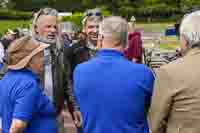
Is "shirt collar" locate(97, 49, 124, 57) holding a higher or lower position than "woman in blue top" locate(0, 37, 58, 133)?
higher

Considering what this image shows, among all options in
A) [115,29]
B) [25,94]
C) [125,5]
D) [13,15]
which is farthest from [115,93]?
[125,5]

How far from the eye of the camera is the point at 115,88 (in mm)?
4207

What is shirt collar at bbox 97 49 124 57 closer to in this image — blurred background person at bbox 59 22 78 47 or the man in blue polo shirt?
the man in blue polo shirt

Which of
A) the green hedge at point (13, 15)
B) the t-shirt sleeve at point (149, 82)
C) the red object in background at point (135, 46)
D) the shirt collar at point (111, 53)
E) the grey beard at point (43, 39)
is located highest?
the shirt collar at point (111, 53)

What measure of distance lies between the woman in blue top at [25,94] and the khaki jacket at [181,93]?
959 millimetres

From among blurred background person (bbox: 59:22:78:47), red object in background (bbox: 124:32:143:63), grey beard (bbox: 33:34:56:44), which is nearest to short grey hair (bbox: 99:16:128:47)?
grey beard (bbox: 33:34:56:44)

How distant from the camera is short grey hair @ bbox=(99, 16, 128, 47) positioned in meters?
4.20

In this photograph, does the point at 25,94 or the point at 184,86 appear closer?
the point at 184,86

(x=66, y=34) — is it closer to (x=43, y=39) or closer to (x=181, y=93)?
(x=43, y=39)

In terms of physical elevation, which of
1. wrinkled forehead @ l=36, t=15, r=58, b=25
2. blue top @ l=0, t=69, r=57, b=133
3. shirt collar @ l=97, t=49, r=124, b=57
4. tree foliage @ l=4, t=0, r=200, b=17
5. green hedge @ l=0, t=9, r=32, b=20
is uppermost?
wrinkled forehead @ l=36, t=15, r=58, b=25

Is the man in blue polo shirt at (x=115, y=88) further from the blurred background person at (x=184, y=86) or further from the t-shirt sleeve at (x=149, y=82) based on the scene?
the blurred background person at (x=184, y=86)

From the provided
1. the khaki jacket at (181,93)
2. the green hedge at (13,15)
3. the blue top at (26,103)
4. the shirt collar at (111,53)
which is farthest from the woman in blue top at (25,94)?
the green hedge at (13,15)

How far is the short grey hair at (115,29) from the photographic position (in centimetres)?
420

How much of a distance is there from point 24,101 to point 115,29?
2.83ft
